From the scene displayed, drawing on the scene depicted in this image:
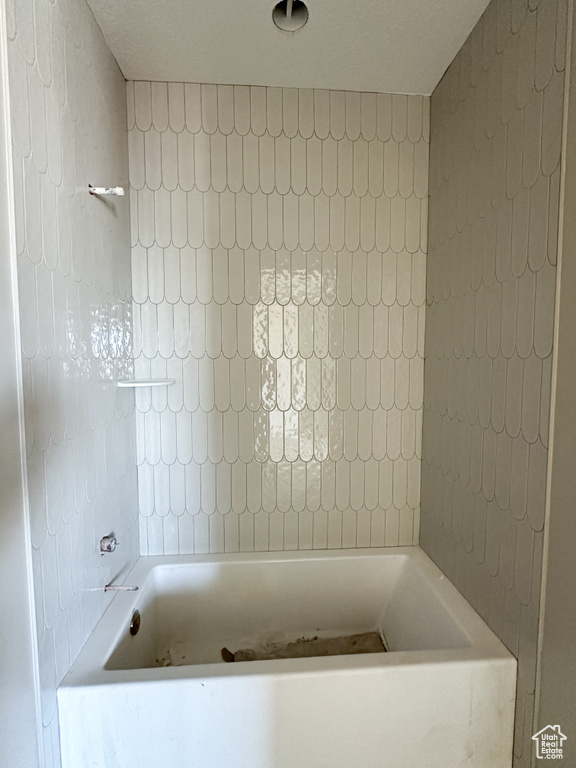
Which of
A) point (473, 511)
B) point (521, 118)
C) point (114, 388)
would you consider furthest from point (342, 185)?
point (473, 511)

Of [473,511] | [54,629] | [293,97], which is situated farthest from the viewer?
[293,97]

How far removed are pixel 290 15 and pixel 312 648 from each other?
1916mm

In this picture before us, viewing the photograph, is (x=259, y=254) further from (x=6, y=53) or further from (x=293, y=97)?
(x=6, y=53)

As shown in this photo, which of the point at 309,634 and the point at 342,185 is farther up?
the point at 342,185

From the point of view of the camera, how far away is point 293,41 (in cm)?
123

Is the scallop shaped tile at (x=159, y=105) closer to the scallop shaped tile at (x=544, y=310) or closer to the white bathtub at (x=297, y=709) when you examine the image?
the scallop shaped tile at (x=544, y=310)

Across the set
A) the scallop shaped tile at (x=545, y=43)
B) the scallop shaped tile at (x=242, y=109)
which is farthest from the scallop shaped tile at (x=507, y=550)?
the scallop shaped tile at (x=242, y=109)

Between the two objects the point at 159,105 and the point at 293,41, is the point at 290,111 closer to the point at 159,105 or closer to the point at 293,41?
the point at 293,41

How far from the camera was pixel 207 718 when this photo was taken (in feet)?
3.12

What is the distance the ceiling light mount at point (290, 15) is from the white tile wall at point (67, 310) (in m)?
0.49

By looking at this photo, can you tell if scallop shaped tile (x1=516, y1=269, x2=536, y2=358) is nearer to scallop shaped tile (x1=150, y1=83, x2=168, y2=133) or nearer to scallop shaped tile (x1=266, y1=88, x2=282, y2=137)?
scallop shaped tile (x1=266, y1=88, x2=282, y2=137)

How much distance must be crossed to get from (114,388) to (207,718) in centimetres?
87

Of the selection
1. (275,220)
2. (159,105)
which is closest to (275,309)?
(275,220)

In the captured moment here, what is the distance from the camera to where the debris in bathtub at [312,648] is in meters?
1.44
